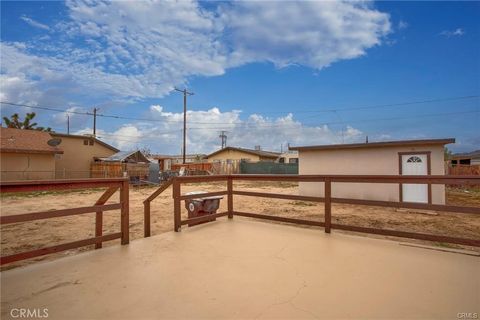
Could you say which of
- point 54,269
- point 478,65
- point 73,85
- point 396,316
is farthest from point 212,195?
point 73,85

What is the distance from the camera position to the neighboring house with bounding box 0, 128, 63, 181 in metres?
18.2

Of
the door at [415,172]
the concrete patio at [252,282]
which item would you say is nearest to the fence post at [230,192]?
the concrete patio at [252,282]

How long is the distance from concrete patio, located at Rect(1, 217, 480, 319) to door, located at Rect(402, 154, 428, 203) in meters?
7.71

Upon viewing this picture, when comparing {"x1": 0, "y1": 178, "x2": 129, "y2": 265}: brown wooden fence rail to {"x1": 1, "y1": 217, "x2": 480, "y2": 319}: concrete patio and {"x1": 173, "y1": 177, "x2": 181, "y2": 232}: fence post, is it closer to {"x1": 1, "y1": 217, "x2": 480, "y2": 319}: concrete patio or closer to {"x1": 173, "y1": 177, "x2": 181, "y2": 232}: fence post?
{"x1": 1, "y1": 217, "x2": 480, "y2": 319}: concrete patio

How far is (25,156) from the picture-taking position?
1917cm

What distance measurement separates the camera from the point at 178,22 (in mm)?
9773

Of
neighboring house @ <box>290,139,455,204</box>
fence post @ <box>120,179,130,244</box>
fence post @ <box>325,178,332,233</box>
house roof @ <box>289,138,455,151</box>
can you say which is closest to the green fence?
neighboring house @ <box>290,139,455,204</box>

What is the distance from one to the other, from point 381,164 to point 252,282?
1028 cm

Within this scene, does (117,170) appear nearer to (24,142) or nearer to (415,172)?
(24,142)

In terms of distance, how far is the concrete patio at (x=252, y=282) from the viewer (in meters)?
2.19

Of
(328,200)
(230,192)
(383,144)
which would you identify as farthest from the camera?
(383,144)

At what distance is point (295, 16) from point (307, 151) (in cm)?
730

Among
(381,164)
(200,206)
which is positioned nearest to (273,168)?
(381,164)

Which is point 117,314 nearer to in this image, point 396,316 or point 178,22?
point 396,316
